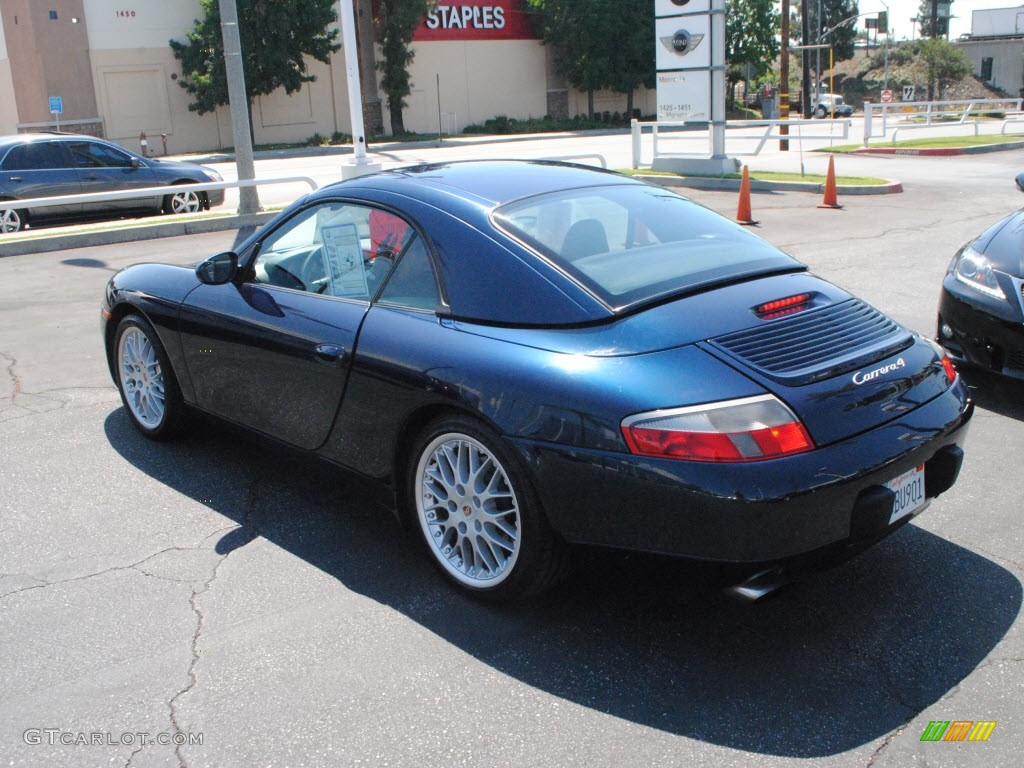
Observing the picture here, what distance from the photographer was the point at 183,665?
3383 mm

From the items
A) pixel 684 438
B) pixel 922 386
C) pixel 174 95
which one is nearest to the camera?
pixel 684 438

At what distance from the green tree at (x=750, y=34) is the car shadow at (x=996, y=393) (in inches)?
1954

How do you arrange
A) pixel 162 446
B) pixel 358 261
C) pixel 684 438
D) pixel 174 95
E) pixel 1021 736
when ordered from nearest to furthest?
pixel 1021 736 → pixel 684 438 → pixel 358 261 → pixel 162 446 → pixel 174 95

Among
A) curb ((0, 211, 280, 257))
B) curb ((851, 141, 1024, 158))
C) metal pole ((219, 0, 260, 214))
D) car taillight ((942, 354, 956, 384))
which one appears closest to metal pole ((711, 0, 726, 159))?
curb ((851, 141, 1024, 158))

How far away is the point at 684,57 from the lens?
20.0 m

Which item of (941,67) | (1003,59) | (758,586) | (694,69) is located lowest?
(758,586)

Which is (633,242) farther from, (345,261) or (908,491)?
(908,491)

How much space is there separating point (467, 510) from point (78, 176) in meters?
14.4

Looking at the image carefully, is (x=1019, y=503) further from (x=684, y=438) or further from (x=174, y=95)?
(x=174, y=95)

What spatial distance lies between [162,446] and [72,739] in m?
2.64

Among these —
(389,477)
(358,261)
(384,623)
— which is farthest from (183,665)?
(358,261)

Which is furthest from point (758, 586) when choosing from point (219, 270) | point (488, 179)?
point (219, 270)

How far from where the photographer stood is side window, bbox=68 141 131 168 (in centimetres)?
1598

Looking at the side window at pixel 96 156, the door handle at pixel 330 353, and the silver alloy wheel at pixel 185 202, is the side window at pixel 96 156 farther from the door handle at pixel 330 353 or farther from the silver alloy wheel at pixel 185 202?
the door handle at pixel 330 353
